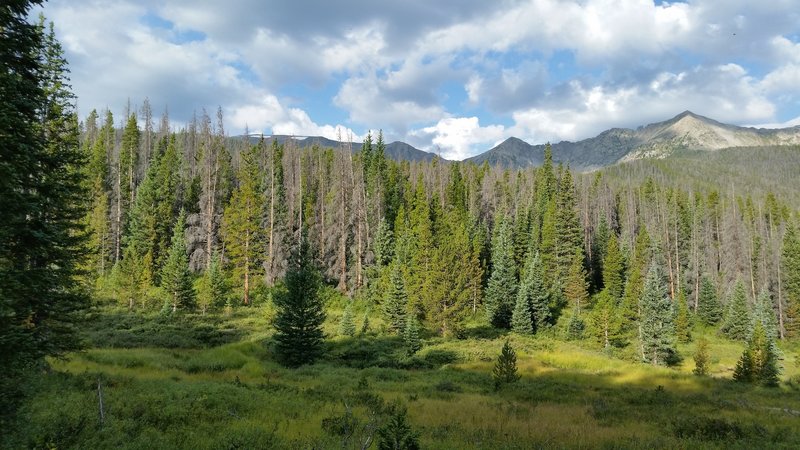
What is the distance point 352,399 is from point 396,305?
26428mm

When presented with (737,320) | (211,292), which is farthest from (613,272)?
(211,292)

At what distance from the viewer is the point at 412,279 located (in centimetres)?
5306

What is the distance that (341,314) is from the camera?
171 feet

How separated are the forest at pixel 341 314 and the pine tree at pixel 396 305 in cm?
25

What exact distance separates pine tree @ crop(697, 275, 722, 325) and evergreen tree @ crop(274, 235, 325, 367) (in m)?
70.3

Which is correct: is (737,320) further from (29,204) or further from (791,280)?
(29,204)

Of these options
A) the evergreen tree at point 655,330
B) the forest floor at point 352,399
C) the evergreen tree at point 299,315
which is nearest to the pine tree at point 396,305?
the forest floor at point 352,399

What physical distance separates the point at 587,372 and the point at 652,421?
18206 millimetres

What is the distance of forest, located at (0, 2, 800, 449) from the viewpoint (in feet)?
40.3

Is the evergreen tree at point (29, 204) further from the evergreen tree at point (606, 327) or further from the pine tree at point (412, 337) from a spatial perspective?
the evergreen tree at point (606, 327)

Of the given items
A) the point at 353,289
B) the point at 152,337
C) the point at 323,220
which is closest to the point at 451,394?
the point at 152,337

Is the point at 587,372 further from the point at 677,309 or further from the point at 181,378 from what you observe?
the point at 677,309

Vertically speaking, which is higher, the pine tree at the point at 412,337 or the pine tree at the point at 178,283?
the pine tree at the point at 178,283

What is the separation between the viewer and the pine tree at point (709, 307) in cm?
7088
